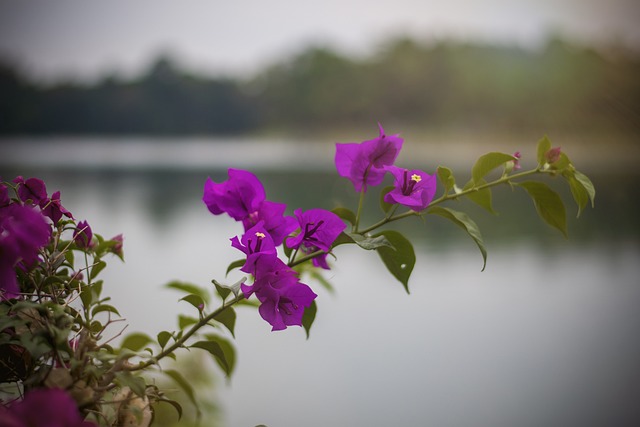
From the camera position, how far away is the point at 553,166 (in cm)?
32

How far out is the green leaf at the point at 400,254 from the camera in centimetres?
30

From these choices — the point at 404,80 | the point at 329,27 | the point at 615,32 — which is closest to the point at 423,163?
the point at 404,80

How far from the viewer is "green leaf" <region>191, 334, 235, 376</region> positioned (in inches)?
11.1

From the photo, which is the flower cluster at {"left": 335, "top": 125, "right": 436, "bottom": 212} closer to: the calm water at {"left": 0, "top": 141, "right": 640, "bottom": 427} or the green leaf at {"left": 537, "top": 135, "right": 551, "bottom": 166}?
the green leaf at {"left": 537, "top": 135, "right": 551, "bottom": 166}

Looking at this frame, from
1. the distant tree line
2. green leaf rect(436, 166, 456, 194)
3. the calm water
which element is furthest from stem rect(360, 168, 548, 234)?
the distant tree line

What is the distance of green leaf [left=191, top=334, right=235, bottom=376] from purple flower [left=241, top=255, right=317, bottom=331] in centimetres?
4

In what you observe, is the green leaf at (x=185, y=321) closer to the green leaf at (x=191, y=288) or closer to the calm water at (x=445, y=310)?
the green leaf at (x=191, y=288)

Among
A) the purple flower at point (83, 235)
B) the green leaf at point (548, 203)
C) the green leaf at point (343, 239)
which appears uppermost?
the green leaf at point (548, 203)

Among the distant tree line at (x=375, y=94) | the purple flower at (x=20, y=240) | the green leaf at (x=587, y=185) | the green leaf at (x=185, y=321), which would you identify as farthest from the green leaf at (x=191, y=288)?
the distant tree line at (x=375, y=94)

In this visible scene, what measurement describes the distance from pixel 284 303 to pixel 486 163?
0.46 feet

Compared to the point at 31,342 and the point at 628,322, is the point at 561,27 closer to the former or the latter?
the point at 628,322

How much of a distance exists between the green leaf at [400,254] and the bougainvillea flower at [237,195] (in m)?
0.07

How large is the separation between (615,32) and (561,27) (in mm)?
418

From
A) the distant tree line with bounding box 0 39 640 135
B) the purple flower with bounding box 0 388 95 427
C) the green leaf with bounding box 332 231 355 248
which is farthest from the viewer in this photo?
the distant tree line with bounding box 0 39 640 135
